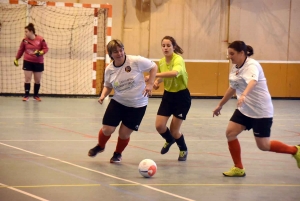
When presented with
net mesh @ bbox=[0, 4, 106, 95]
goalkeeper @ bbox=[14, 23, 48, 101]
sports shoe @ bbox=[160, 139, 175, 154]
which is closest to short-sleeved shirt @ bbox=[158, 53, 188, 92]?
sports shoe @ bbox=[160, 139, 175, 154]

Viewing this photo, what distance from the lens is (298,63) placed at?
1731 cm

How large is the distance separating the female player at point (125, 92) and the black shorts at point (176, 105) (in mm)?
412

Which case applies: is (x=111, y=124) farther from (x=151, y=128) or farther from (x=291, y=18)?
(x=291, y=18)

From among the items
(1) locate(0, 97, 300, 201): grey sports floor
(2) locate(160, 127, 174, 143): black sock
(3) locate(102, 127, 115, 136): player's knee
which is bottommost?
(1) locate(0, 97, 300, 201): grey sports floor

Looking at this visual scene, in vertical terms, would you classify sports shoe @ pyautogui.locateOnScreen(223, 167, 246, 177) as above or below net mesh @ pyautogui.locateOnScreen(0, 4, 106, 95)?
below

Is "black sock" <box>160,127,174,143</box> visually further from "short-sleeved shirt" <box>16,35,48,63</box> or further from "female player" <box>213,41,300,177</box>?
"short-sleeved shirt" <box>16,35,48,63</box>

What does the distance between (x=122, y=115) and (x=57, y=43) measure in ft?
31.0

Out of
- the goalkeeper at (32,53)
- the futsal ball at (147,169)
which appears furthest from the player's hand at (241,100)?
the goalkeeper at (32,53)

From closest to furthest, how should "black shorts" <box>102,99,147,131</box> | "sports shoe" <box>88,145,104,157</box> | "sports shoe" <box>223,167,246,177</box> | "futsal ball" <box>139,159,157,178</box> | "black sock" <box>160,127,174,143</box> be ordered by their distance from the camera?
"futsal ball" <box>139,159,157,178</box>, "sports shoe" <box>223,167,246,177</box>, "black shorts" <box>102,99,147,131</box>, "sports shoe" <box>88,145,104,157</box>, "black sock" <box>160,127,174,143</box>

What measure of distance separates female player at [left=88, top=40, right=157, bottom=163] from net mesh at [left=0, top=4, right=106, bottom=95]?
9266 millimetres

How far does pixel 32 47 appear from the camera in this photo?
45.1 ft

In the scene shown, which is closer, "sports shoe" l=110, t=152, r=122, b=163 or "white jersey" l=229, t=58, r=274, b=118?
"white jersey" l=229, t=58, r=274, b=118

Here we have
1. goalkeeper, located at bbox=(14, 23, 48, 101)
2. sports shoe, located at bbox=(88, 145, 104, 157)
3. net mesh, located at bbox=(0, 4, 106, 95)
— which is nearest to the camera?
sports shoe, located at bbox=(88, 145, 104, 157)

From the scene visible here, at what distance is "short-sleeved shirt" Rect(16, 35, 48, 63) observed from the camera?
13.7 metres
